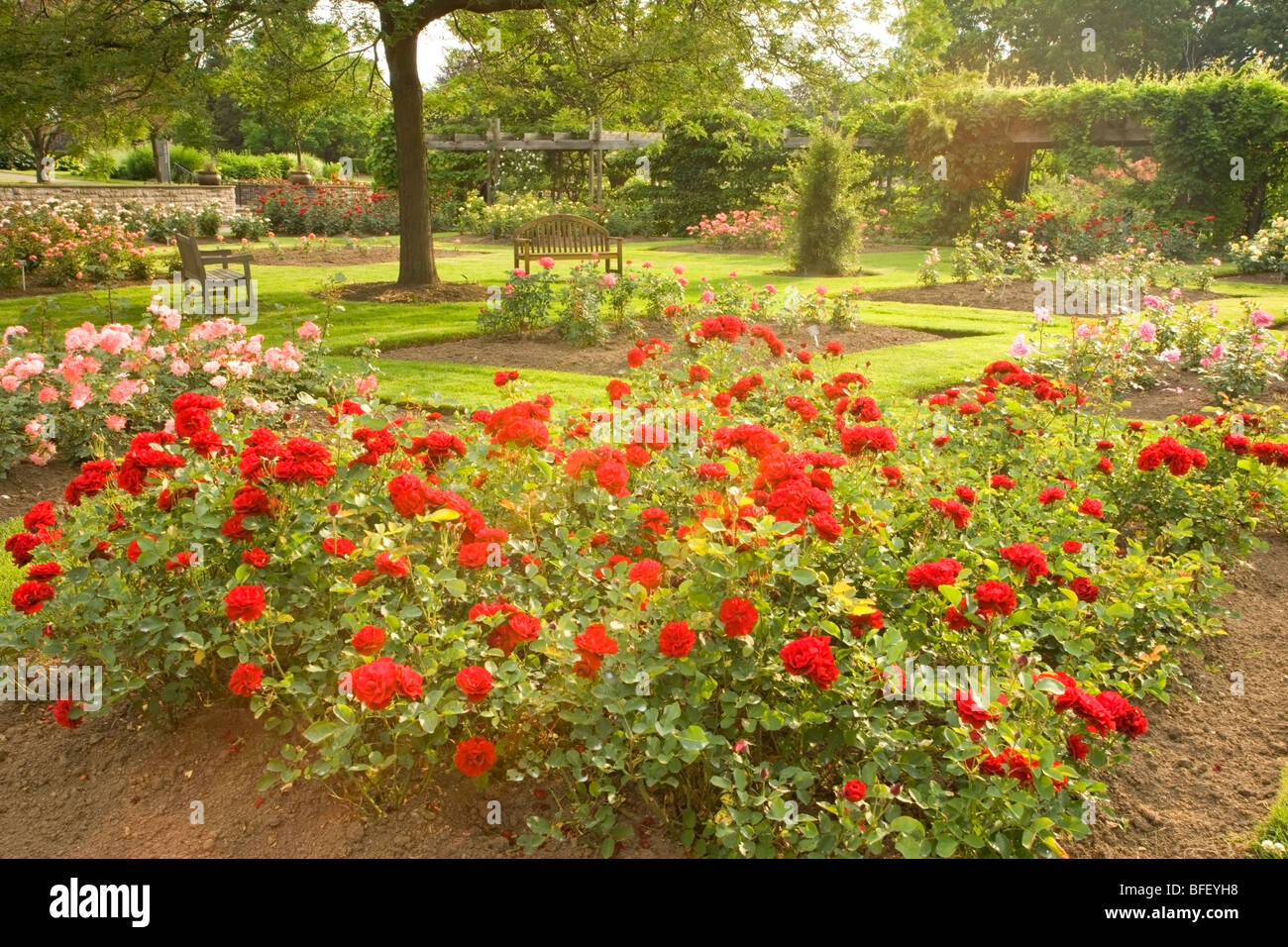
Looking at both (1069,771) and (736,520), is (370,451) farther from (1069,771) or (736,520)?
(1069,771)

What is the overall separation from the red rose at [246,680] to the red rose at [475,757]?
0.50 m

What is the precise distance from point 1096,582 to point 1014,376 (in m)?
1.14

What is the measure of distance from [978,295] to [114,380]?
9731mm

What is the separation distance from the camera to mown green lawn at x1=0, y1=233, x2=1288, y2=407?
23.0ft

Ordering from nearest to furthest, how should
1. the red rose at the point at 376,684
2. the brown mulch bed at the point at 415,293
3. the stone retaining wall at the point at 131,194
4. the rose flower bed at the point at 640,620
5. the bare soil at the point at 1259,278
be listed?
the red rose at the point at 376,684 < the rose flower bed at the point at 640,620 < the brown mulch bed at the point at 415,293 < the bare soil at the point at 1259,278 < the stone retaining wall at the point at 131,194

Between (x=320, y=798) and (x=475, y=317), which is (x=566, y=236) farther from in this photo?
(x=320, y=798)

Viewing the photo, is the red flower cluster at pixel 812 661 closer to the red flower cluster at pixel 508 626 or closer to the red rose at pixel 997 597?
the red rose at pixel 997 597

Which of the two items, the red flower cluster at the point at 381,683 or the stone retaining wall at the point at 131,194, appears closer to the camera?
the red flower cluster at the point at 381,683

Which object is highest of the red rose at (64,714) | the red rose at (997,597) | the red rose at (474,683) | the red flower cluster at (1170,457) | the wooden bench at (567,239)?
the wooden bench at (567,239)

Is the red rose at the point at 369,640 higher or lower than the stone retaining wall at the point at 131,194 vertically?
lower

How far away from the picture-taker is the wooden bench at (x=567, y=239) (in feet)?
39.8

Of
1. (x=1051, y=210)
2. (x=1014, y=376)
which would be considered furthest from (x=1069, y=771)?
(x=1051, y=210)

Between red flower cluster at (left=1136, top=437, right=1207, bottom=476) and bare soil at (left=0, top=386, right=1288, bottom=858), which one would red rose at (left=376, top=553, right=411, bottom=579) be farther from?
red flower cluster at (left=1136, top=437, right=1207, bottom=476)

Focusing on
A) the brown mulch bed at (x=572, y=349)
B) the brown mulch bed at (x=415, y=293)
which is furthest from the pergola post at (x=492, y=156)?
the brown mulch bed at (x=572, y=349)
